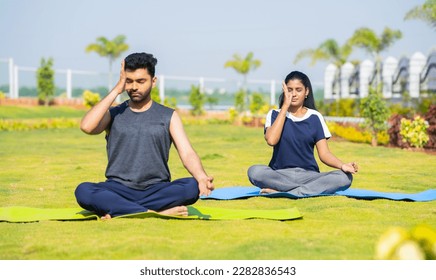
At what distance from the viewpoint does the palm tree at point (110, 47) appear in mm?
40188

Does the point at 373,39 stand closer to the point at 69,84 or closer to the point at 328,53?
the point at 328,53

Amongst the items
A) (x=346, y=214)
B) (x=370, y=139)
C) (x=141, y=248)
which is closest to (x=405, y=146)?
(x=370, y=139)

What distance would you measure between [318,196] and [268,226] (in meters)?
2.00

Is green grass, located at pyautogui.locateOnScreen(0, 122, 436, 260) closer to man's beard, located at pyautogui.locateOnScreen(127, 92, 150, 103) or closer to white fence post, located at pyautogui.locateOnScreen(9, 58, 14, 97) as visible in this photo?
man's beard, located at pyautogui.locateOnScreen(127, 92, 150, 103)

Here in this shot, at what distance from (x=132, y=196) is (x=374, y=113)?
1118cm

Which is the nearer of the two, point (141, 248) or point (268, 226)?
point (141, 248)

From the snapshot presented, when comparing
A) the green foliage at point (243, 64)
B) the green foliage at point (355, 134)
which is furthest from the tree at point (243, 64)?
the green foliage at point (355, 134)

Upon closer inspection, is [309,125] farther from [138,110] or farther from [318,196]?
[138,110]

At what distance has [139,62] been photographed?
5.79 m

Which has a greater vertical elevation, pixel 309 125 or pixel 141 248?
pixel 309 125

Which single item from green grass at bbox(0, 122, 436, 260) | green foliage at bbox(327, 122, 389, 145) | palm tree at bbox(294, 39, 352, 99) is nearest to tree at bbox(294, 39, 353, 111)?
palm tree at bbox(294, 39, 352, 99)
